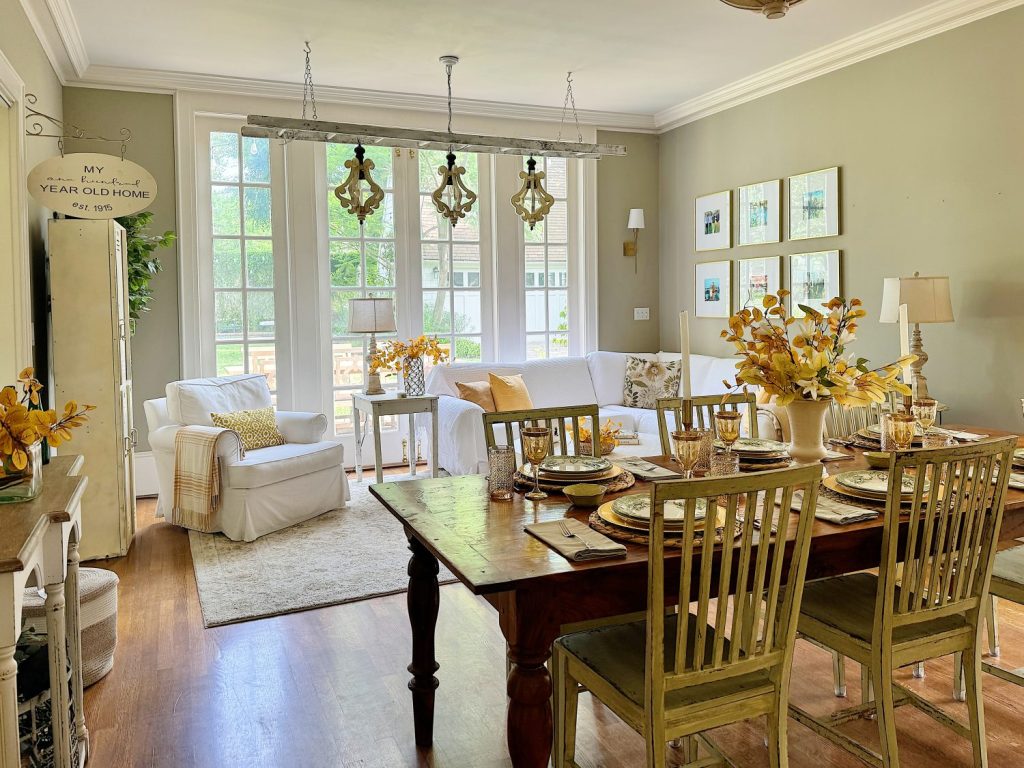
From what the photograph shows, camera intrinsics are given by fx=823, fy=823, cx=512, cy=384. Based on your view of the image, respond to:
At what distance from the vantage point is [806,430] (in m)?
2.49

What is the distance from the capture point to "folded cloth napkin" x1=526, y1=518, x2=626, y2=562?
1.69 m

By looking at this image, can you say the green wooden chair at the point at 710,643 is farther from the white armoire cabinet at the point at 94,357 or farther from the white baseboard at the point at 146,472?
the white baseboard at the point at 146,472

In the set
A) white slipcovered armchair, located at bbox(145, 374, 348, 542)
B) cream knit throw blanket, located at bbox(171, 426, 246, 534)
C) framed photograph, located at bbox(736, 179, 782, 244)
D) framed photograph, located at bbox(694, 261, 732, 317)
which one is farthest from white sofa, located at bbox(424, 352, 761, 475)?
cream knit throw blanket, located at bbox(171, 426, 246, 534)

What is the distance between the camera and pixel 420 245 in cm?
614

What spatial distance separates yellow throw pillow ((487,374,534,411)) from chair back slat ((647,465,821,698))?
3.59 meters

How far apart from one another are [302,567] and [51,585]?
2.12 m

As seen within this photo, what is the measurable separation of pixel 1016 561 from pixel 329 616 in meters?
2.44

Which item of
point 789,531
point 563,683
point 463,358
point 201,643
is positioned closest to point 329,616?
point 201,643

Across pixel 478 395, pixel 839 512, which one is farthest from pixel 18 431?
pixel 478 395

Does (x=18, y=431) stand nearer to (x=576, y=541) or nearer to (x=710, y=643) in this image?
(x=576, y=541)

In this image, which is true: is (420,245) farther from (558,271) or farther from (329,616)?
(329,616)

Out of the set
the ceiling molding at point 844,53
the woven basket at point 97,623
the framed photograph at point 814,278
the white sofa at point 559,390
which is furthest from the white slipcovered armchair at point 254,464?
the ceiling molding at point 844,53

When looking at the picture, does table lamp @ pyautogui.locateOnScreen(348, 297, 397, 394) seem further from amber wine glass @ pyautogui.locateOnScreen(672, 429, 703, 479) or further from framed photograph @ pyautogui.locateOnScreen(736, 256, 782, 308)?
amber wine glass @ pyautogui.locateOnScreen(672, 429, 703, 479)

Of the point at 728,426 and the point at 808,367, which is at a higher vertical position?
the point at 808,367
